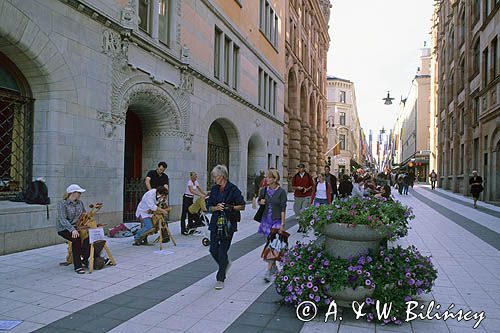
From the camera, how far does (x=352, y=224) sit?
15.1 feet

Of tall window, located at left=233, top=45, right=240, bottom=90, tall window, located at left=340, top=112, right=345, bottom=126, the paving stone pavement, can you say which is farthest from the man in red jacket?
tall window, located at left=340, top=112, right=345, bottom=126

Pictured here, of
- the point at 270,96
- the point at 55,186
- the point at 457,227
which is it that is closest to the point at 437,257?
the point at 457,227

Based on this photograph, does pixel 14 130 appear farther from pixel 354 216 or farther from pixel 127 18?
pixel 354 216

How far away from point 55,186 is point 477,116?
23720mm

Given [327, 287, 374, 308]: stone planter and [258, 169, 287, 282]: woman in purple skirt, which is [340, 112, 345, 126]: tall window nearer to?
[258, 169, 287, 282]: woman in purple skirt

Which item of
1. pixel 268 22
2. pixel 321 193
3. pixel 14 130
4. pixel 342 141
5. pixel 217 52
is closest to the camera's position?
pixel 14 130

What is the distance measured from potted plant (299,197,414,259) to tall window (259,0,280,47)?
19052 mm

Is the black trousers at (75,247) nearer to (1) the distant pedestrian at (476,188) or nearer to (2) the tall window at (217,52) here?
(2) the tall window at (217,52)

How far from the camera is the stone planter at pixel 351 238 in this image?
459cm

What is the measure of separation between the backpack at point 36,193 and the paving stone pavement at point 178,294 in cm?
102

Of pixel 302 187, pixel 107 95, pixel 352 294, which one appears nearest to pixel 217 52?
pixel 107 95

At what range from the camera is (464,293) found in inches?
216

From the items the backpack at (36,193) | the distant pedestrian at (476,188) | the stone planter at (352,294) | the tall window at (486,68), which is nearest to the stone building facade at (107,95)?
the backpack at (36,193)

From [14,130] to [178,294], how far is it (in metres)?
5.48
